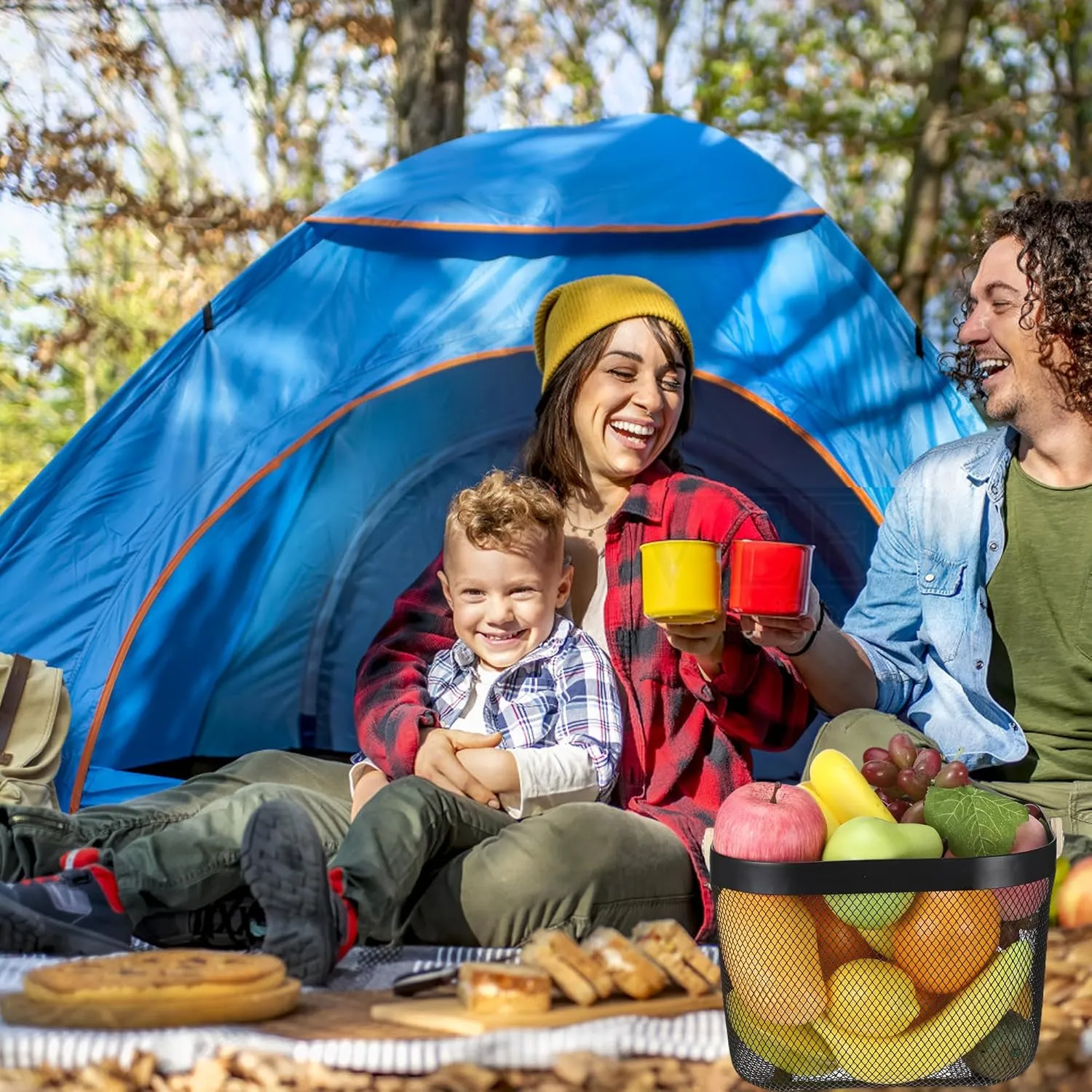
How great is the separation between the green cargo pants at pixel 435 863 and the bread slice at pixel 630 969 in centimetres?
32

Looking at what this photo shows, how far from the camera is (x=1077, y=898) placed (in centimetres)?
193

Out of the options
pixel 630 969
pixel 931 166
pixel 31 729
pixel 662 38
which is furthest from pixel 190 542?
pixel 662 38

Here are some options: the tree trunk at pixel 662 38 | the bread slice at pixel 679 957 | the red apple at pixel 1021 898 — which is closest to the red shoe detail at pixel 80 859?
the bread slice at pixel 679 957

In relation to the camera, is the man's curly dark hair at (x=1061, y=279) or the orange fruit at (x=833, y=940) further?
the man's curly dark hair at (x=1061, y=279)

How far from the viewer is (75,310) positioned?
302 inches

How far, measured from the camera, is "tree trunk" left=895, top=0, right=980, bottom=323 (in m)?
8.08

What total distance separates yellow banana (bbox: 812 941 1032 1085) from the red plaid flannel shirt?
29.4 inches

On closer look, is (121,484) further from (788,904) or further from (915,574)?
(788,904)

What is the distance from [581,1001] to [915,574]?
1.26 meters

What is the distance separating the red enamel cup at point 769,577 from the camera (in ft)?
6.59

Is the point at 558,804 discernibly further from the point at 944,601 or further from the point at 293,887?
the point at 944,601

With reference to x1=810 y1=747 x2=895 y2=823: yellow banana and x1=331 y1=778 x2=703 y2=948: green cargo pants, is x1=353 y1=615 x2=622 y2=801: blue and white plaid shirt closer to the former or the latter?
x1=331 y1=778 x2=703 y2=948: green cargo pants

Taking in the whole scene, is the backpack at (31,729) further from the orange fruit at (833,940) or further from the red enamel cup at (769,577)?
the orange fruit at (833,940)

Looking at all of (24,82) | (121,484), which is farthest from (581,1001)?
(24,82)
